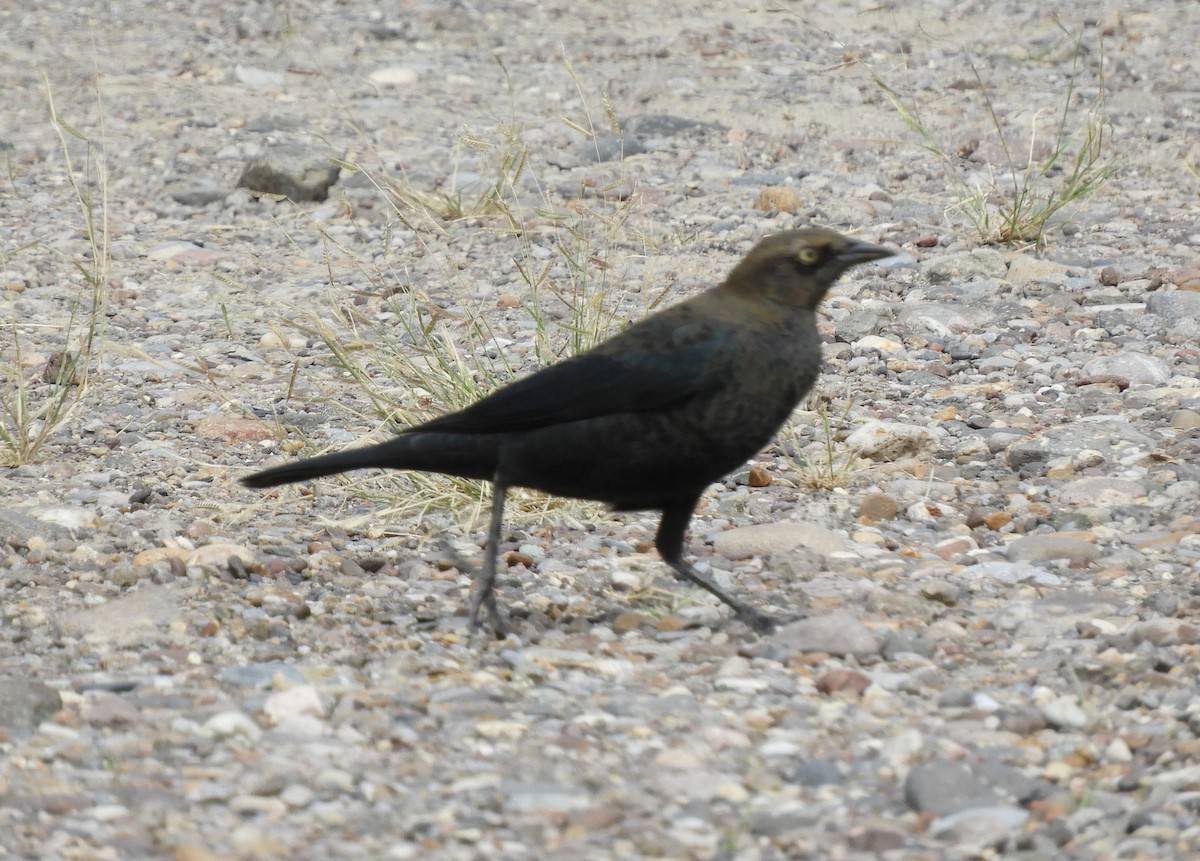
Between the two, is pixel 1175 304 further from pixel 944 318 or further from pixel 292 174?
pixel 292 174

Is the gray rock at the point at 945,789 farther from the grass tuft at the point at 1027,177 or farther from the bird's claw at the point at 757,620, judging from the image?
the grass tuft at the point at 1027,177

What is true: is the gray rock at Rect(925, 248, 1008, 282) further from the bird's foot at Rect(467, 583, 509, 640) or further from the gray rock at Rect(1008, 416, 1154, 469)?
the bird's foot at Rect(467, 583, 509, 640)

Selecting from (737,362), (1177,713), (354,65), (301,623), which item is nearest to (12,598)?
(301,623)

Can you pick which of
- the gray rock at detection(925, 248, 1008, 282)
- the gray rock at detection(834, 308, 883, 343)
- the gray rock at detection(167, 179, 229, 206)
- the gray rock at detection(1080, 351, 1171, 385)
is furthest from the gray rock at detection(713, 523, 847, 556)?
the gray rock at detection(167, 179, 229, 206)

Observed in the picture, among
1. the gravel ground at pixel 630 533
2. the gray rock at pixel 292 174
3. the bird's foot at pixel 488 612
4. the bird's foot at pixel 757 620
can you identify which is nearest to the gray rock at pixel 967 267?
the gravel ground at pixel 630 533

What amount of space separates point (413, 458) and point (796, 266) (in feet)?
3.29

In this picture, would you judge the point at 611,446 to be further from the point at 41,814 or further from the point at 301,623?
the point at 41,814

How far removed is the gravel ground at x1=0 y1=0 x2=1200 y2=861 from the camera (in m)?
2.95

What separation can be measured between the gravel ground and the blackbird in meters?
0.34

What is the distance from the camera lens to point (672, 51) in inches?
408

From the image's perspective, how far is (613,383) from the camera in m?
3.86

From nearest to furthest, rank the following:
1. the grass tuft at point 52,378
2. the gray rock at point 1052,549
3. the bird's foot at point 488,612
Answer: the bird's foot at point 488,612
the gray rock at point 1052,549
the grass tuft at point 52,378

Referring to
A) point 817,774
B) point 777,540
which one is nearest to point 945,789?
point 817,774

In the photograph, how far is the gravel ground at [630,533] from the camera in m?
2.95
